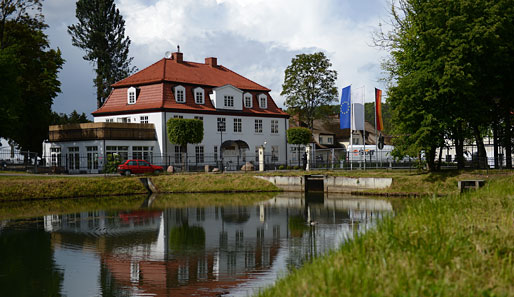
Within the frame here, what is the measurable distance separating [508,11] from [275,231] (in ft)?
65.2

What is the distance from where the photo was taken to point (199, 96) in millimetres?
53500

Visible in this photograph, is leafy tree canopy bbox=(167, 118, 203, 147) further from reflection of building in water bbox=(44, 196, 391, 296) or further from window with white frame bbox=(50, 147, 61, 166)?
reflection of building in water bbox=(44, 196, 391, 296)

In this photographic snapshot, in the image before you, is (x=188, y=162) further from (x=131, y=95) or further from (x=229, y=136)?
(x=131, y=95)

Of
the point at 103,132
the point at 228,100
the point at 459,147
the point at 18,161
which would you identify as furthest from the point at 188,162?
the point at 459,147

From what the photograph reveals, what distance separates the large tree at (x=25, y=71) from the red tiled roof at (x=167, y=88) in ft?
18.2

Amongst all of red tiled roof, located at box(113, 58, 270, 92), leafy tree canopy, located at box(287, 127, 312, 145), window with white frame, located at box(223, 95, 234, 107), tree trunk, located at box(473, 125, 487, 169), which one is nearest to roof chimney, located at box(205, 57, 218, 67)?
red tiled roof, located at box(113, 58, 270, 92)

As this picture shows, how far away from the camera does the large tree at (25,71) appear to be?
39750 millimetres

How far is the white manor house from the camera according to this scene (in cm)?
4781

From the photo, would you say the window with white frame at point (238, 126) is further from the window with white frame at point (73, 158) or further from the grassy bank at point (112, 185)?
the grassy bank at point (112, 185)

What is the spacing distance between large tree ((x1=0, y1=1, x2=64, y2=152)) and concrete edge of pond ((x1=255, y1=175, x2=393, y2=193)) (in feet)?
63.3

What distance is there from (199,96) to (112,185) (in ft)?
61.8

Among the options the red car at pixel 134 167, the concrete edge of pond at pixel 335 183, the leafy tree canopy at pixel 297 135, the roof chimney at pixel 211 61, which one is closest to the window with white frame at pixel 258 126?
the leafy tree canopy at pixel 297 135

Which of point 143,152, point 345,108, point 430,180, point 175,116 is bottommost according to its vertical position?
point 430,180

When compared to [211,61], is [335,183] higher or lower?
lower
